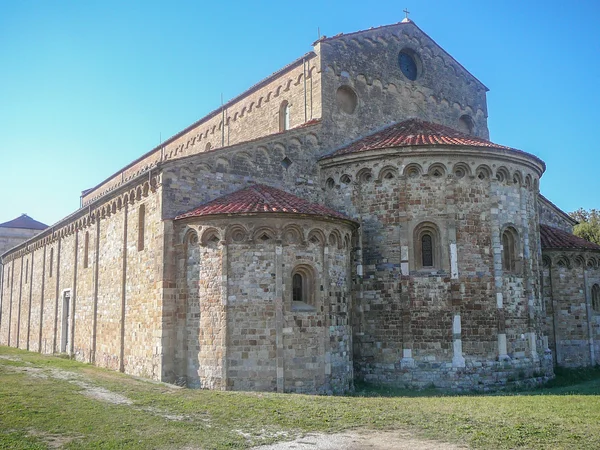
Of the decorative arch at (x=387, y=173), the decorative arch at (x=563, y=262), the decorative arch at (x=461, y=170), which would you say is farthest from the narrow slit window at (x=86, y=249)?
the decorative arch at (x=563, y=262)

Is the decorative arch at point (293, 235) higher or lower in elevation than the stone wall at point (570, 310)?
higher

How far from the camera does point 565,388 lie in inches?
666

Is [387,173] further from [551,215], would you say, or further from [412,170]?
[551,215]

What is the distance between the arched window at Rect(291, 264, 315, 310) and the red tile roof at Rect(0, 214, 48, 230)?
39.7m

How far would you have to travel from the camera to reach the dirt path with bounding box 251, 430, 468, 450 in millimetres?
9352

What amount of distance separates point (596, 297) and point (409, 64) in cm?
1211

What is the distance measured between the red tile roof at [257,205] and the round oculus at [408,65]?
8615 mm

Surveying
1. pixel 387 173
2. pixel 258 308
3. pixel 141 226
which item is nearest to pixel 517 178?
pixel 387 173

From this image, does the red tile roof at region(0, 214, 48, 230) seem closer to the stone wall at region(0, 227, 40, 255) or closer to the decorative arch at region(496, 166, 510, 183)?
the stone wall at region(0, 227, 40, 255)

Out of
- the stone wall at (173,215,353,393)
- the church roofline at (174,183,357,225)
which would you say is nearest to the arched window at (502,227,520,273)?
the church roofline at (174,183,357,225)

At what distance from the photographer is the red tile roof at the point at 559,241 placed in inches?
848

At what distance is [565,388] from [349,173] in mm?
9408

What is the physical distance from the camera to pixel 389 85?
72.3ft

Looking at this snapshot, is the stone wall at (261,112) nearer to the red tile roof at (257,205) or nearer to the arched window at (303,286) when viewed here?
the red tile roof at (257,205)
